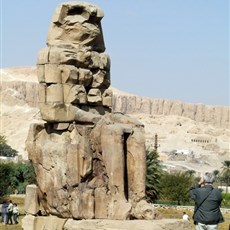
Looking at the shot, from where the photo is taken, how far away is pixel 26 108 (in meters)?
156

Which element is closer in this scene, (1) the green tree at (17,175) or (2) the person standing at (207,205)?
(2) the person standing at (207,205)

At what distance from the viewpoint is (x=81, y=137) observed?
1180cm

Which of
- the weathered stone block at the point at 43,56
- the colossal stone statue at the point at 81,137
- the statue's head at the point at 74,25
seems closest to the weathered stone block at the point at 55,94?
the colossal stone statue at the point at 81,137

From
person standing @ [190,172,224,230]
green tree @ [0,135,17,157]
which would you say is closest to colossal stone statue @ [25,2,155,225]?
person standing @ [190,172,224,230]

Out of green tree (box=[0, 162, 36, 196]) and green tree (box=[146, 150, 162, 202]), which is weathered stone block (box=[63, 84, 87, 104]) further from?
green tree (box=[0, 162, 36, 196])

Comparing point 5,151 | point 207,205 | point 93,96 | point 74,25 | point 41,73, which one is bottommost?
point 5,151

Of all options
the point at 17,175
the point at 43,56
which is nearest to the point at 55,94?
the point at 43,56

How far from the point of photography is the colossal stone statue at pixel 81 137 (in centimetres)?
1154

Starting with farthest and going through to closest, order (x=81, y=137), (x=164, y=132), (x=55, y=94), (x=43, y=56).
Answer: (x=164, y=132), (x=43, y=56), (x=55, y=94), (x=81, y=137)

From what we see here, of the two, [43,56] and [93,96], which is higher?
[43,56]

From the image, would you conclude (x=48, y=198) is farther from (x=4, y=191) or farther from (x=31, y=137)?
(x=4, y=191)

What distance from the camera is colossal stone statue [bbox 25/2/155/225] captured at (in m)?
11.5

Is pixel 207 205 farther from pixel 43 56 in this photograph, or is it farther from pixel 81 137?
pixel 43 56

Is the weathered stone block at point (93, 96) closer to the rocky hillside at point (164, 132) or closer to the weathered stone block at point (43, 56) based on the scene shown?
the weathered stone block at point (43, 56)
